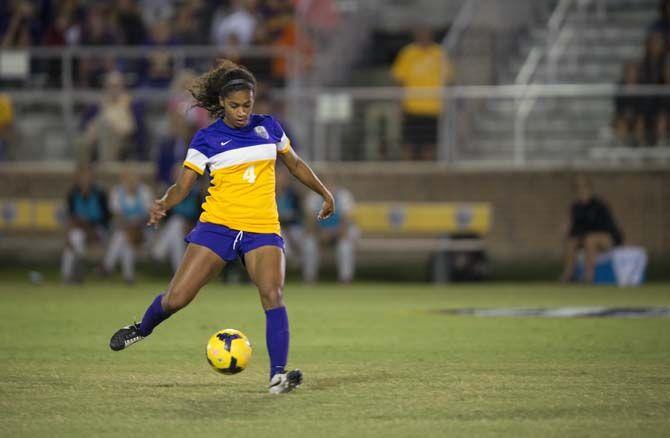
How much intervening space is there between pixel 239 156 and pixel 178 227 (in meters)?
11.5

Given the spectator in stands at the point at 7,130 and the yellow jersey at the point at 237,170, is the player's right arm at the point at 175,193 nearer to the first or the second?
the yellow jersey at the point at 237,170

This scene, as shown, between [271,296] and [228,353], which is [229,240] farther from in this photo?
[228,353]

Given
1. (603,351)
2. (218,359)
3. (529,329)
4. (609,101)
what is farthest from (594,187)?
(218,359)

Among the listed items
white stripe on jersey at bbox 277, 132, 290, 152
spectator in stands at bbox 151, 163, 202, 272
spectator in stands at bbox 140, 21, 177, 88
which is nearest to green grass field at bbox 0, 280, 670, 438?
white stripe on jersey at bbox 277, 132, 290, 152

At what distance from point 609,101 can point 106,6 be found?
31.9ft

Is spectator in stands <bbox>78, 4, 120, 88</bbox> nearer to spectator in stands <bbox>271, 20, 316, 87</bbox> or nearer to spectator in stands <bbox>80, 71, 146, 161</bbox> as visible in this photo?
spectator in stands <bbox>80, 71, 146, 161</bbox>

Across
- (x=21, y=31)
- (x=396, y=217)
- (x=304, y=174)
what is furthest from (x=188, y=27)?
(x=304, y=174)

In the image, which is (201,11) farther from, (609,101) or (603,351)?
(603,351)

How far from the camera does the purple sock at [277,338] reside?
8.89 m

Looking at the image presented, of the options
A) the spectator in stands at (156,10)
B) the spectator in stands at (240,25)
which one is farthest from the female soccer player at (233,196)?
the spectator in stands at (156,10)

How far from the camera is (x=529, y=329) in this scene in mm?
13508

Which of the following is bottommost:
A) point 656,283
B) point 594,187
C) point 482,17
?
point 656,283

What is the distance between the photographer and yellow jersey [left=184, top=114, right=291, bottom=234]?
913cm

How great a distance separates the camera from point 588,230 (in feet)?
67.2
